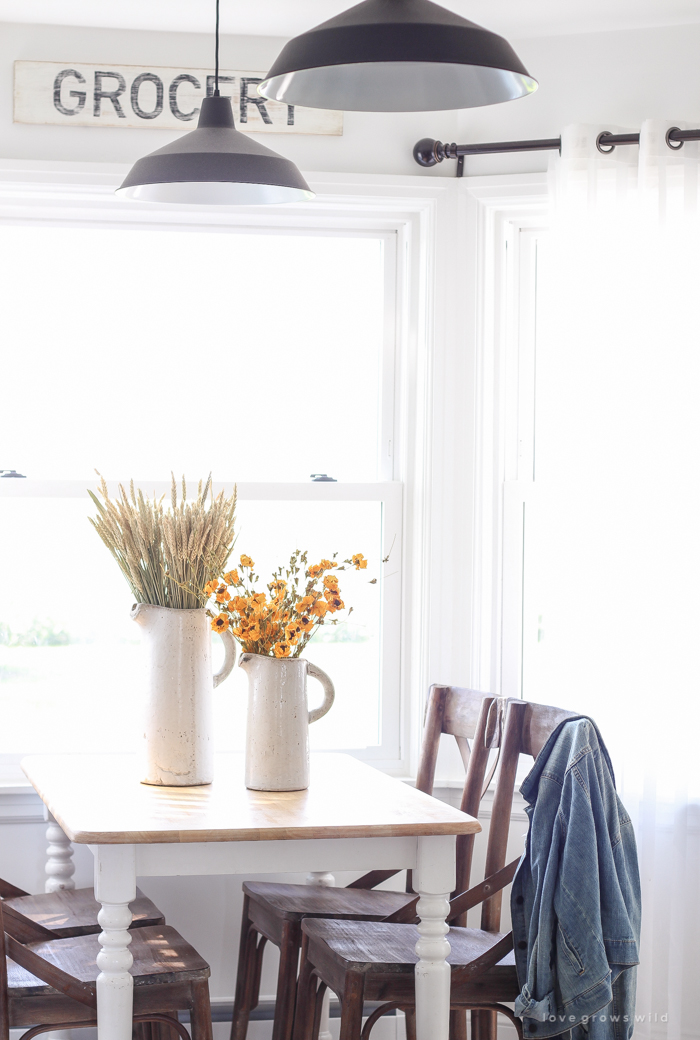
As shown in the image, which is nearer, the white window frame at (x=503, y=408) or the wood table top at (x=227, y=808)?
the wood table top at (x=227, y=808)

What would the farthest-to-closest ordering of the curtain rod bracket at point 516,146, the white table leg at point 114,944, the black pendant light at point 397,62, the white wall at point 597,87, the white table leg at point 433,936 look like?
the white wall at point 597,87 → the curtain rod bracket at point 516,146 → the white table leg at point 433,936 → the white table leg at point 114,944 → the black pendant light at point 397,62

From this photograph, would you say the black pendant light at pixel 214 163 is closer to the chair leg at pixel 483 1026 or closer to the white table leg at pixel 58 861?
the white table leg at pixel 58 861

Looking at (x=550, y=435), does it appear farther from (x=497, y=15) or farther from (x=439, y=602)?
(x=497, y=15)

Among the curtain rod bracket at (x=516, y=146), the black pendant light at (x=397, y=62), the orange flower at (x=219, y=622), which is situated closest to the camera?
the black pendant light at (x=397, y=62)

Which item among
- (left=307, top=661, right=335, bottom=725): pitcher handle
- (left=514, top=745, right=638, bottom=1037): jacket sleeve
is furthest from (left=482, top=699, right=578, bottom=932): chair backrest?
(left=307, top=661, right=335, bottom=725): pitcher handle

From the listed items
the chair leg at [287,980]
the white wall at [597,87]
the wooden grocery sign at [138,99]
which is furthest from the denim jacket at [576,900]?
the wooden grocery sign at [138,99]

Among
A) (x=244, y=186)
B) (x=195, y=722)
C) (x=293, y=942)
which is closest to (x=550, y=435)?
(x=244, y=186)

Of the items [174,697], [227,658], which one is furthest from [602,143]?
[174,697]

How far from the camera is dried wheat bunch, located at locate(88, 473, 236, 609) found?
2.12 metres

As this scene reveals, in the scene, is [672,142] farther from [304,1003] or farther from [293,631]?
[304,1003]

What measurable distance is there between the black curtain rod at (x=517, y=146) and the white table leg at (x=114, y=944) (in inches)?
74.8

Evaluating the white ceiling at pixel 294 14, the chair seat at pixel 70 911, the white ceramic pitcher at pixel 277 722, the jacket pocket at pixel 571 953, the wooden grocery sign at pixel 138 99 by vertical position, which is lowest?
the chair seat at pixel 70 911

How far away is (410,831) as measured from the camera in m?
1.85

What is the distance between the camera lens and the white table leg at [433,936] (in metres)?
1.84
